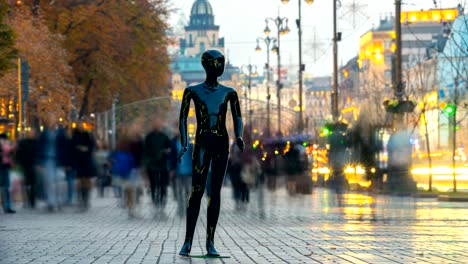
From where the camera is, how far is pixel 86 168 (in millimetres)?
30484

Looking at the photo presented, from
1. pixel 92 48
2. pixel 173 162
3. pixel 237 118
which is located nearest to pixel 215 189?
pixel 237 118

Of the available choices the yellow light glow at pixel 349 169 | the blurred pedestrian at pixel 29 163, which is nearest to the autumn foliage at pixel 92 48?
the yellow light glow at pixel 349 169

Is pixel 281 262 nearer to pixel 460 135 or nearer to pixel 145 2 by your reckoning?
pixel 145 2

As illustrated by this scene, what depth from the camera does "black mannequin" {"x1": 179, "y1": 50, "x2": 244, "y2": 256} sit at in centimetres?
1372

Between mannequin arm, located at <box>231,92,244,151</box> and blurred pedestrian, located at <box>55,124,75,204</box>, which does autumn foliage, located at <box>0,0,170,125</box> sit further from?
mannequin arm, located at <box>231,92,244,151</box>

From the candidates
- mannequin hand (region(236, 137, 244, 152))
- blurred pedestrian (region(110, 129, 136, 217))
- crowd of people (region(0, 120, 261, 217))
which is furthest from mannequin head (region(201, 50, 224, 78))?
blurred pedestrian (region(110, 129, 136, 217))

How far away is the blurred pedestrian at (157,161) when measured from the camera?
28425mm

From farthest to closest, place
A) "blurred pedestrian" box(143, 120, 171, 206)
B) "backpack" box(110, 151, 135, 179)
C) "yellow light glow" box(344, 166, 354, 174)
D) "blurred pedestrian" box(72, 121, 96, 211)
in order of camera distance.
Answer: "yellow light glow" box(344, 166, 354, 174)
"backpack" box(110, 151, 135, 179)
"blurred pedestrian" box(72, 121, 96, 211)
"blurred pedestrian" box(143, 120, 171, 206)

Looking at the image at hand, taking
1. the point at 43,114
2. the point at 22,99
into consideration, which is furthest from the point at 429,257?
the point at 43,114

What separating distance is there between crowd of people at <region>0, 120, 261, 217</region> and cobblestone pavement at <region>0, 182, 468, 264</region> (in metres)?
0.56

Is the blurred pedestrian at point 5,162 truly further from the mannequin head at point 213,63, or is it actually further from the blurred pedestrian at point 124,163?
the mannequin head at point 213,63

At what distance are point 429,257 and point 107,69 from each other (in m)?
50.3

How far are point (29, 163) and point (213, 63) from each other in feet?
58.6

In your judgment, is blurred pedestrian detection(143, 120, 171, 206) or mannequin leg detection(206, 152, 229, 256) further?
blurred pedestrian detection(143, 120, 171, 206)
